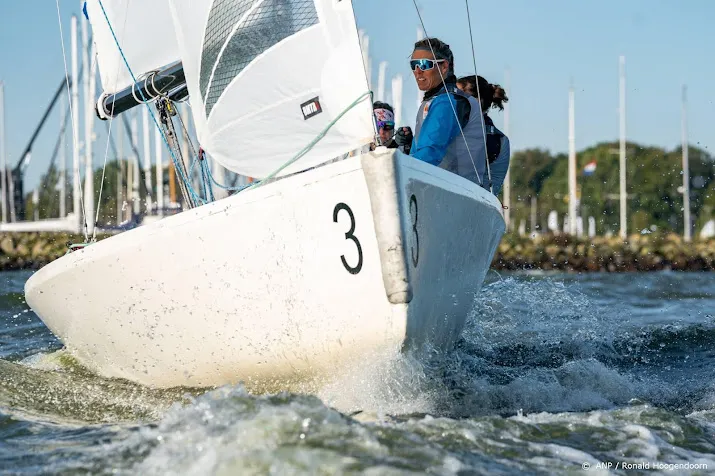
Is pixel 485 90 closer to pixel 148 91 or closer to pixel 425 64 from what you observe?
pixel 425 64

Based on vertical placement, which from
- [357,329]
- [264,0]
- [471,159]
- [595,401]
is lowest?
[595,401]

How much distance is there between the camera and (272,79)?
4.90m

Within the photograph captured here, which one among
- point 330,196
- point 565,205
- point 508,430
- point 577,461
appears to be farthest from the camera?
point 565,205

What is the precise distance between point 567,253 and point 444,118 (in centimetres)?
2120

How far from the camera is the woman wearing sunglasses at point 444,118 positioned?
16.6 feet

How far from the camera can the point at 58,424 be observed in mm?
4195

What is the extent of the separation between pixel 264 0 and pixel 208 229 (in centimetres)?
126

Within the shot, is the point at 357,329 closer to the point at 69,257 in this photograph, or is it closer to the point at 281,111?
the point at 281,111

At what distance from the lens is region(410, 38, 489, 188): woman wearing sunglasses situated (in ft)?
16.6

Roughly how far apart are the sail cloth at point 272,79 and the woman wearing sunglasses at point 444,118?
579 mm

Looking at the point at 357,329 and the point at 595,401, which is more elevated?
the point at 357,329

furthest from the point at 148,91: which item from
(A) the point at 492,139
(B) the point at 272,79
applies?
(A) the point at 492,139

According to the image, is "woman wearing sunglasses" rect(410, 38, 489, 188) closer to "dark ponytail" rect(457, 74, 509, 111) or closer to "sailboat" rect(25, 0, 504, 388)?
"sailboat" rect(25, 0, 504, 388)

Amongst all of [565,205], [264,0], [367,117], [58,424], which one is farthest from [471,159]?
[565,205]
